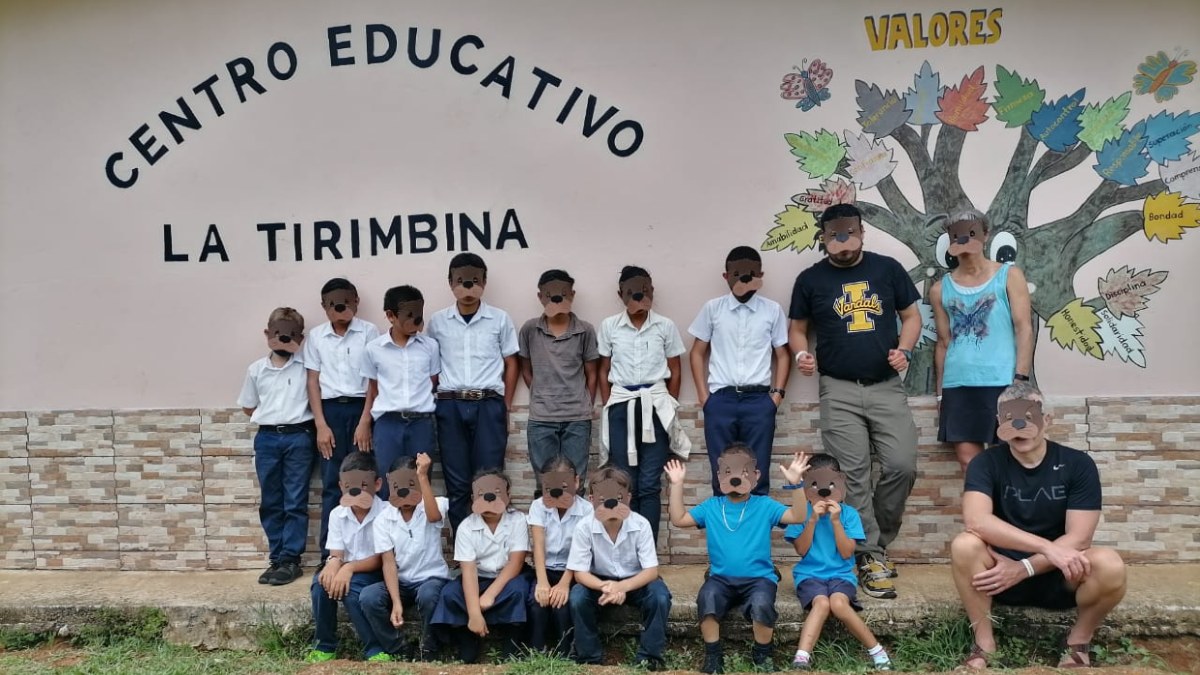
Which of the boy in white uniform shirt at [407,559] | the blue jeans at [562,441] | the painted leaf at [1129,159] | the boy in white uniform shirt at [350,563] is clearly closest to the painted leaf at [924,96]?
the painted leaf at [1129,159]

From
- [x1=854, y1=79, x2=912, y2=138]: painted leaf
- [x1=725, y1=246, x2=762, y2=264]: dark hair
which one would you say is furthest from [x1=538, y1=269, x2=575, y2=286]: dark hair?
[x1=854, y1=79, x2=912, y2=138]: painted leaf

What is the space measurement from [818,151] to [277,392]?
3.62 m

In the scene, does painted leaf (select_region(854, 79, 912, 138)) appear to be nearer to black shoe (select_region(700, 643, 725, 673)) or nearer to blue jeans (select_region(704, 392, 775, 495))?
blue jeans (select_region(704, 392, 775, 495))

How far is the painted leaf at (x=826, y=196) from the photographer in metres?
5.20

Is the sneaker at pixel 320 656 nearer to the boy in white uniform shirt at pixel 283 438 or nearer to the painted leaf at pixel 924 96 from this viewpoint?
the boy in white uniform shirt at pixel 283 438

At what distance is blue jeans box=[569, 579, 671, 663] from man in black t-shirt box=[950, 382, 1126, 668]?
1.44 m

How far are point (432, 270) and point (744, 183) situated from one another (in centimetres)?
203

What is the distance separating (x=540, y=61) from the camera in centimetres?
541

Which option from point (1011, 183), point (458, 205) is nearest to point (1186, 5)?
point (1011, 183)

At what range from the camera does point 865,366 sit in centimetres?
483

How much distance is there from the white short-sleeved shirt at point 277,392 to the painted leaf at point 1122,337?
4.80 m

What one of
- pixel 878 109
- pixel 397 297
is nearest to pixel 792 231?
pixel 878 109

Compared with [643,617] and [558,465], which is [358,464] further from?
[643,617]

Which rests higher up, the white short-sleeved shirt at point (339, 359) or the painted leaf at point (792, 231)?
the painted leaf at point (792, 231)
